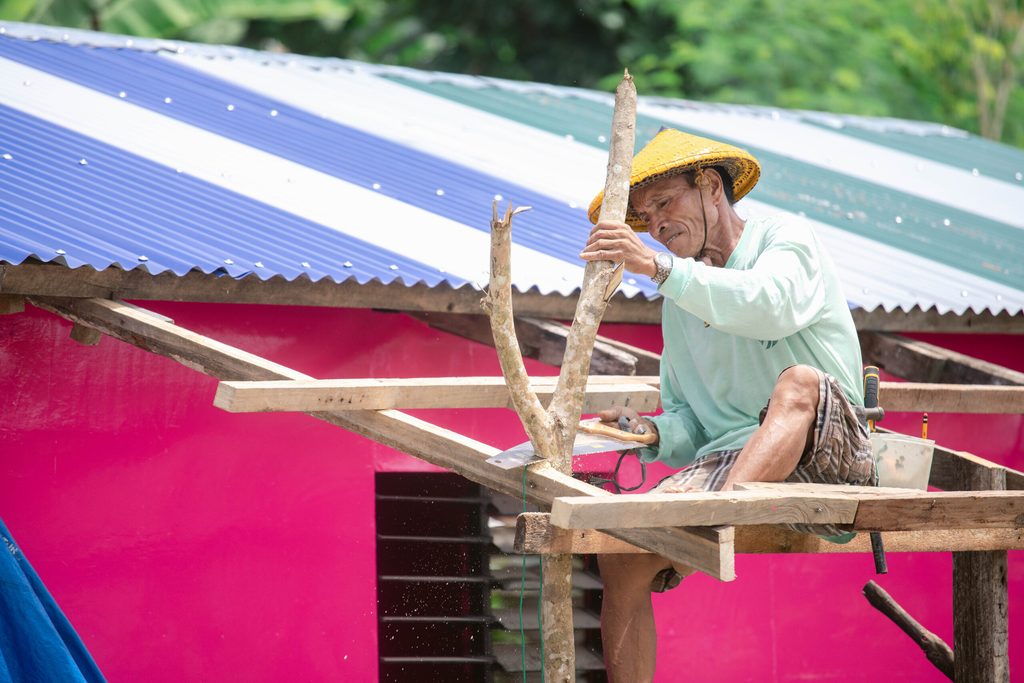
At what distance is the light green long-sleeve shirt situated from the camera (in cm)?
347

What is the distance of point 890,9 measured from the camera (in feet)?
53.2

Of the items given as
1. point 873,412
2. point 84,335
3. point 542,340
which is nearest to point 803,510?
point 873,412

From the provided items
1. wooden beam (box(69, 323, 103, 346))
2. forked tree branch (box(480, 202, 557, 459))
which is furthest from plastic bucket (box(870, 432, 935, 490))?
wooden beam (box(69, 323, 103, 346))

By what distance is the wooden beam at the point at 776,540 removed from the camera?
3.29 metres

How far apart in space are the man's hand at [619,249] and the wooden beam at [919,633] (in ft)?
6.52

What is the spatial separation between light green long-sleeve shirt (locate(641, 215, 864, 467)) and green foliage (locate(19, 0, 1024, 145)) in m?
11.2

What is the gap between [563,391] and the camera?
3555 millimetres

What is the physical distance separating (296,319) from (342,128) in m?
1.78

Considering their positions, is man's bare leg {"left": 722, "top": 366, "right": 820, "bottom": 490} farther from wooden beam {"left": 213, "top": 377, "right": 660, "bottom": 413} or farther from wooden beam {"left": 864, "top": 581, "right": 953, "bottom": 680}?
wooden beam {"left": 864, "top": 581, "right": 953, "bottom": 680}

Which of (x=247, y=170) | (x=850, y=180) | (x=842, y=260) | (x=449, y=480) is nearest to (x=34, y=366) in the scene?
(x=247, y=170)

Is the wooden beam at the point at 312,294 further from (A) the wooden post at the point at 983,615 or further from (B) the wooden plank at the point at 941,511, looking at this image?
(B) the wooden plank at the point at 941,511

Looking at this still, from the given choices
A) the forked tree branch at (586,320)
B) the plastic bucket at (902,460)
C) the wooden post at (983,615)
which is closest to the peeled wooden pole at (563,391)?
the forked tree branch at (586,320)

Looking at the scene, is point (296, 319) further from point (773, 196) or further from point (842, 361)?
point (773, 196)

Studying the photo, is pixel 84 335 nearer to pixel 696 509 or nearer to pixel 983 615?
pixel 696 509
